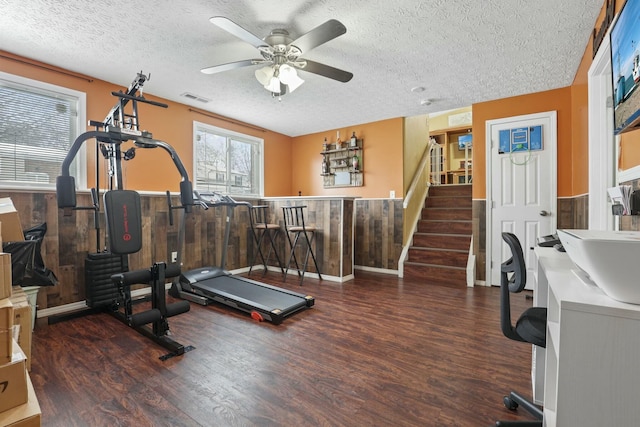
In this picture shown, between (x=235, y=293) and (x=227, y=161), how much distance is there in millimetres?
2701

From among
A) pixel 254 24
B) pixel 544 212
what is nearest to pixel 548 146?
pixel 544 212

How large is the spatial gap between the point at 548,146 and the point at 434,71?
6.18 ft

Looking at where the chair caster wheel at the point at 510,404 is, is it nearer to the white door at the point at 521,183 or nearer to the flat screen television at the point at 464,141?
the white door at the point at 521,183

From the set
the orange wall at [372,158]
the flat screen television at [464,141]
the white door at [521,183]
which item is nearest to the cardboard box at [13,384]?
the white door at [521,183]

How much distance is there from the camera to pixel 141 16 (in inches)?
95.5

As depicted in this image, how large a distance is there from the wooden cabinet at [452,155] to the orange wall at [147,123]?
523 cm

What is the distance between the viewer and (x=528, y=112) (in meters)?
4.00

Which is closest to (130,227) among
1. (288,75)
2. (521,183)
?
(288,75)

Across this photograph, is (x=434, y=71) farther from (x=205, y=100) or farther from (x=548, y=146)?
(x=205, y=100)

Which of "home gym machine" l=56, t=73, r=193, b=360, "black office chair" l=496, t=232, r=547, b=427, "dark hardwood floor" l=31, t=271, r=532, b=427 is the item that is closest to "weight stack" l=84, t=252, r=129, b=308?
"dark hardwood floor" l=31, t=271, r=532, b=427

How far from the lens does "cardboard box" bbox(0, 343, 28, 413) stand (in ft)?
3.54

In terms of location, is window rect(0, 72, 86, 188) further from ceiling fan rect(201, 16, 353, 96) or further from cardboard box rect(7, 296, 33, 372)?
ceiling fan rect(201, 16, 353, 96)

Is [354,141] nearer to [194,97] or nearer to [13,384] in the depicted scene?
[194,97]

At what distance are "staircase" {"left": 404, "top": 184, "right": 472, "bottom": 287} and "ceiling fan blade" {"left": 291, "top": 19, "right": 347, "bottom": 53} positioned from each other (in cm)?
351
